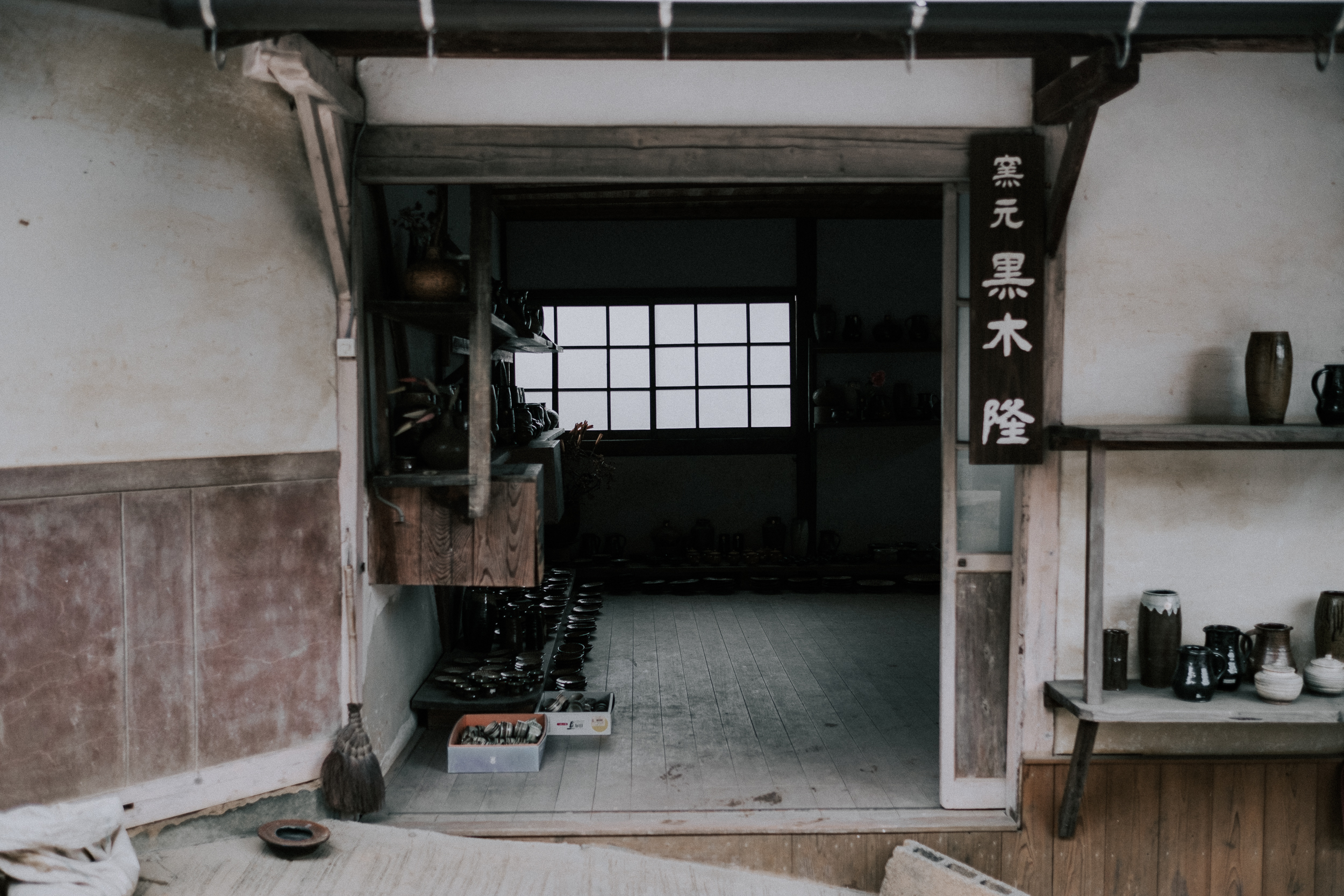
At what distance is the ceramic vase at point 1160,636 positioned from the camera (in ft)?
9.73

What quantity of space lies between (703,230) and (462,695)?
465cm

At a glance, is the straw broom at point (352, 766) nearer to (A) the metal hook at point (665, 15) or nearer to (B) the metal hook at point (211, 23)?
(B) the metal hook at point (211, 23)

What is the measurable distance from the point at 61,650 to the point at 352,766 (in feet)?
2.90

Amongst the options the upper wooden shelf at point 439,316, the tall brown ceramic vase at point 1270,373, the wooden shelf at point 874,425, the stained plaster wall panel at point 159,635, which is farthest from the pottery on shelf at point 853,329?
the stained plaster wall panel at point 159,635

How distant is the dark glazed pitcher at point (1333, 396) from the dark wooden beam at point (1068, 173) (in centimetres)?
88

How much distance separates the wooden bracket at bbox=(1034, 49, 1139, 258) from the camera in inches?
95.7

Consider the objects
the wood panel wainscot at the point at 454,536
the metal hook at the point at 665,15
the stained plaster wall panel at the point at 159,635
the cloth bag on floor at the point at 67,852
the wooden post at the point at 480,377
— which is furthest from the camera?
the wood panel wainscot at the point at 454,536

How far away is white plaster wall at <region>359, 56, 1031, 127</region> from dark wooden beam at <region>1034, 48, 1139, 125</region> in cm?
13

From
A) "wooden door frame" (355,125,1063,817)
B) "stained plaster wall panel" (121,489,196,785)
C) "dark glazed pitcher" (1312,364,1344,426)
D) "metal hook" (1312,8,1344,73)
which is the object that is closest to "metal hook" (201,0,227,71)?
"wooden door frame" (355,125,1063,817)

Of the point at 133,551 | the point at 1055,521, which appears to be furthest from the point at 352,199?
the point at 1055,521

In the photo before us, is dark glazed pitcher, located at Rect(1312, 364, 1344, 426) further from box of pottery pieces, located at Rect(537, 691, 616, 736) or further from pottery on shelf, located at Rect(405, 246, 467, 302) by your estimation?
pottery on shelf, located at Rect(405, 246, 467, 302)

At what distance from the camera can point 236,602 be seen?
9.20ft

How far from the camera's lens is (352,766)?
2920 millimetres

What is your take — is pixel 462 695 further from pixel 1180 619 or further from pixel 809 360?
pixel 809 360
